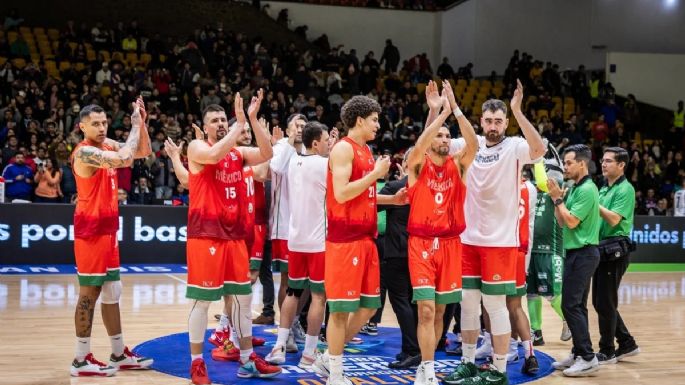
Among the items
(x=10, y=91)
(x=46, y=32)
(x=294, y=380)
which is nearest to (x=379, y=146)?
(x=10, y=91)

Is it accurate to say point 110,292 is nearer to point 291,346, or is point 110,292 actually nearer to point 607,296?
point 291,346

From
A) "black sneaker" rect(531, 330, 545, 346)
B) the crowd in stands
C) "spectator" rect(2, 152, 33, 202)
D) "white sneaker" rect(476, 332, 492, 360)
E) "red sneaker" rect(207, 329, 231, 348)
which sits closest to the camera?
"red sneaker" rect(207, 329, 231, 348)

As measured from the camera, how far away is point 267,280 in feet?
31.1

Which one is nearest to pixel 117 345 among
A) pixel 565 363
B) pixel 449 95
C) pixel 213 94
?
pixel 449 95

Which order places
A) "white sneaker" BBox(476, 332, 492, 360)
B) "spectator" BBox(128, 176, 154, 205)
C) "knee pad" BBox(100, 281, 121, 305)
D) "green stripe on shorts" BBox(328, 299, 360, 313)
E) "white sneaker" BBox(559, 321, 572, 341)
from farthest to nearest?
"spectator" BBox(128, 176, 154, 205)
"white sneaker" BBox(559, 321, 572, 341)
"white sneaker" BBox(476, 332, 492, 360)
"knee pad" BBox(100, 281, 121, 305)
"green stripe on shorts" BBox(328, 299, 360, 313)

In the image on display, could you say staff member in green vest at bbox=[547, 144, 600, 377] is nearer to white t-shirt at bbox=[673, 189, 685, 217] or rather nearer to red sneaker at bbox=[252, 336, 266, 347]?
red sneaker at bbox=[252, 336, 266, 347]

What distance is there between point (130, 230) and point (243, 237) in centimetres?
791

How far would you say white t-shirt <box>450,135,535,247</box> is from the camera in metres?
6.77

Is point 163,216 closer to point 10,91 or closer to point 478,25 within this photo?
point 10,91

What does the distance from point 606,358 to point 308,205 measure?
3199 mm

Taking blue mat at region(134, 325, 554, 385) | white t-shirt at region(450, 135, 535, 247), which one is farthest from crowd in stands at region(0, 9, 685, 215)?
white t-shirt at region(450, 135, 535, 247)

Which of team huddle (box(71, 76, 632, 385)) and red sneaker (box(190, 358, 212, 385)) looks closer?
team huddle (box(71, 76, 632, 385))

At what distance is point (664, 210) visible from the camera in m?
19.1

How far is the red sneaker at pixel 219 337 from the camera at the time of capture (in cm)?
785
